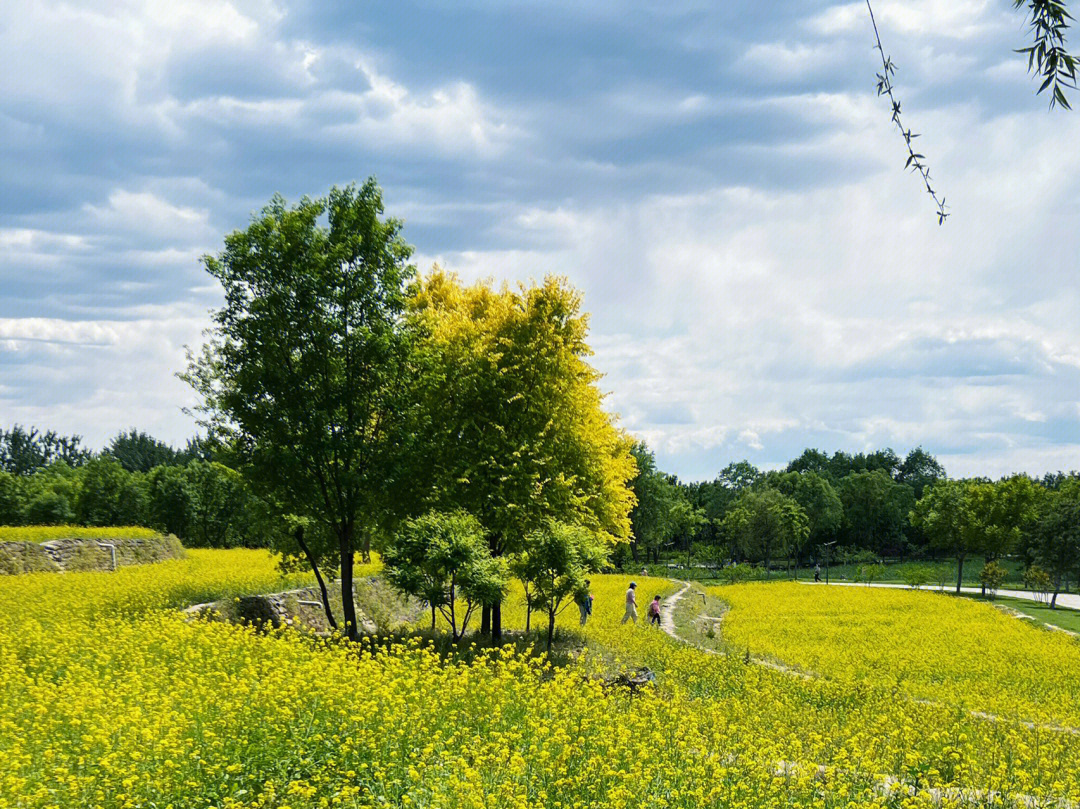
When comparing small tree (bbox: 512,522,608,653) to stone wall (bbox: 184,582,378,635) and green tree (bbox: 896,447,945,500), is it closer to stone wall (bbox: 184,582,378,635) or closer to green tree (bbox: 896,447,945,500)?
stone wall (bbox: 184,582,378,635)

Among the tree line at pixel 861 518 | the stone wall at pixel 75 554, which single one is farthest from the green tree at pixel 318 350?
the tree line at pixel 861 518

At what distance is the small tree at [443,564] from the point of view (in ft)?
65.3

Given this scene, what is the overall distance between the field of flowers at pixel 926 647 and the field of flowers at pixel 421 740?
407 cm

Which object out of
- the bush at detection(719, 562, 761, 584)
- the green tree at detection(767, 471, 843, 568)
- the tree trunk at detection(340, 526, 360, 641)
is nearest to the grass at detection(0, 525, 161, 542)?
the tree trunk at detection(340, 526, 360, 641)

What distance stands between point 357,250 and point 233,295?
3507mm

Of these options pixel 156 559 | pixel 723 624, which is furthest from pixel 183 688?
pixel 156 559

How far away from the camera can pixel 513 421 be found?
77.7 ft

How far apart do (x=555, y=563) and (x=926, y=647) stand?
14.5 metres

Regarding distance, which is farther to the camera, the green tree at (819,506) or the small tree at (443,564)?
the green tree at (819,506)

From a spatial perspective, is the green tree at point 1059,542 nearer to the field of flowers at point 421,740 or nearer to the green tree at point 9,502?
the field of flowers at point 421,740

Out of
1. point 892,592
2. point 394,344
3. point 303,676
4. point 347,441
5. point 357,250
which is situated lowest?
point 892,592

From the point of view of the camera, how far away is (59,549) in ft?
109

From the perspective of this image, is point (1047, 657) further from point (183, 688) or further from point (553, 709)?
point (183, 688)

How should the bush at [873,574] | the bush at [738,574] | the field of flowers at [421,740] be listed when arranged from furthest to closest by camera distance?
the bush at [738,574], the bush at [873,574], the field of flowers at [421,740]
